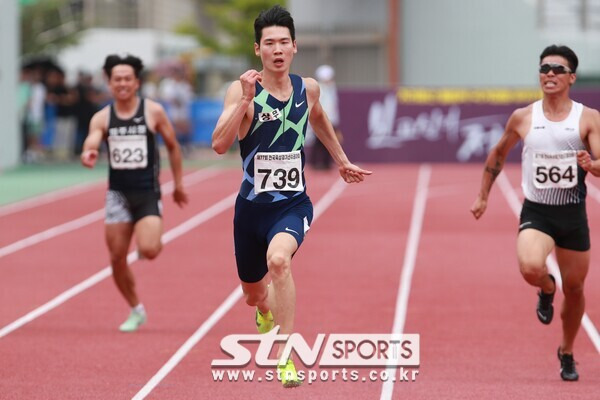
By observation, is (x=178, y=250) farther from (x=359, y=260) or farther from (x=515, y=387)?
(x=515, y=387)

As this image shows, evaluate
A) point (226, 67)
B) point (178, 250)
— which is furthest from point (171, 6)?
point (178, 250)

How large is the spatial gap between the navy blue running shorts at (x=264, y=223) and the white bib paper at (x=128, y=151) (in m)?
2.58

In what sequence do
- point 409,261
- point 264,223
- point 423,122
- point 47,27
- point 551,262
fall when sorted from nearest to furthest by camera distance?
point 264,223
point 551,262
point 409,261
point 423,122
point 47,27

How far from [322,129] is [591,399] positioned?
7.18ft

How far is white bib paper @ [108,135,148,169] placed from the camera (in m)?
10.4

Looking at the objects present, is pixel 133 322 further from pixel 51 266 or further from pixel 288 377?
pixel 51 266

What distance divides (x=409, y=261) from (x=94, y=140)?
17.2 feet

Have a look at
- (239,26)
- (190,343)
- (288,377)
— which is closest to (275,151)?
(288,377)

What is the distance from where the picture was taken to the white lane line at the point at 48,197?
20.1m

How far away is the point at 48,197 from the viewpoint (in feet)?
71.5

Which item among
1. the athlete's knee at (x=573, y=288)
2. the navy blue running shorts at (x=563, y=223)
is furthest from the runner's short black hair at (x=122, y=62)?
the athlete's knee at (x=573, y=288)

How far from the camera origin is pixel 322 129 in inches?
Answer: 320

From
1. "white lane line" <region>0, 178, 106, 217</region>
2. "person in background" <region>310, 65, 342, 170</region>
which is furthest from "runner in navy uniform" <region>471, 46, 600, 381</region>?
"person in background" <region>310, 65, 342, 170</region>

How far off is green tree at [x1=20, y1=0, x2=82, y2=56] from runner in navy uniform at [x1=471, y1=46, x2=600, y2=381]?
37776 millimetres
